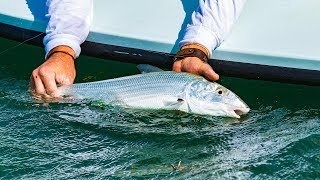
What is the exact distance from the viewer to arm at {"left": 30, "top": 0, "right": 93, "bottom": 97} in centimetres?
412

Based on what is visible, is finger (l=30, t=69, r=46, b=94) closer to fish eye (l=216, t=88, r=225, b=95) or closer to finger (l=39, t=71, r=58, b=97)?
finger (l=39, t=71, r=58, b=97)

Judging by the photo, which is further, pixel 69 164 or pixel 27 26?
pixel 27 26

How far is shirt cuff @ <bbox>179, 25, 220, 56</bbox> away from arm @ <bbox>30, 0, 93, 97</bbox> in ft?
2.16

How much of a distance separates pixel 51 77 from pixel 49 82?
29mm

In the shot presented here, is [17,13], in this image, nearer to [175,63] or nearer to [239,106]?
[175,63]

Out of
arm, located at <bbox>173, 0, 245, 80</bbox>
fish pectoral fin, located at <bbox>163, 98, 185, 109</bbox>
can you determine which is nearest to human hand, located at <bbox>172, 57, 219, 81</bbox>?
arm, located at <bbox>173, 0, 245, 80</bbox>

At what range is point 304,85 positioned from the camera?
438 cm

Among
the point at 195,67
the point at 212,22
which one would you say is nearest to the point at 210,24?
the point at 212,22

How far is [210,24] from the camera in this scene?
4371 millimetres

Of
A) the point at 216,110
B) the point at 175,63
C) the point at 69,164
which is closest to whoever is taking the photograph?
the point at 69,164

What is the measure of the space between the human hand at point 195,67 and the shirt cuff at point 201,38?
0.15 m

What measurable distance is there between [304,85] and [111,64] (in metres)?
1.22

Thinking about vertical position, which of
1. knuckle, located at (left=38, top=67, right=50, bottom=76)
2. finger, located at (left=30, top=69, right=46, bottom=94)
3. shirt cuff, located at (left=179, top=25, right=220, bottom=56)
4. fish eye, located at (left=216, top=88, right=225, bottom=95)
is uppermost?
shirt cuff, located at (left=179, top=25, right=220, bottom=56)

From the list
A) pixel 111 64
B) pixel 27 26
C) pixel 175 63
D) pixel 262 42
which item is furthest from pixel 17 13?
pixel 262 42
